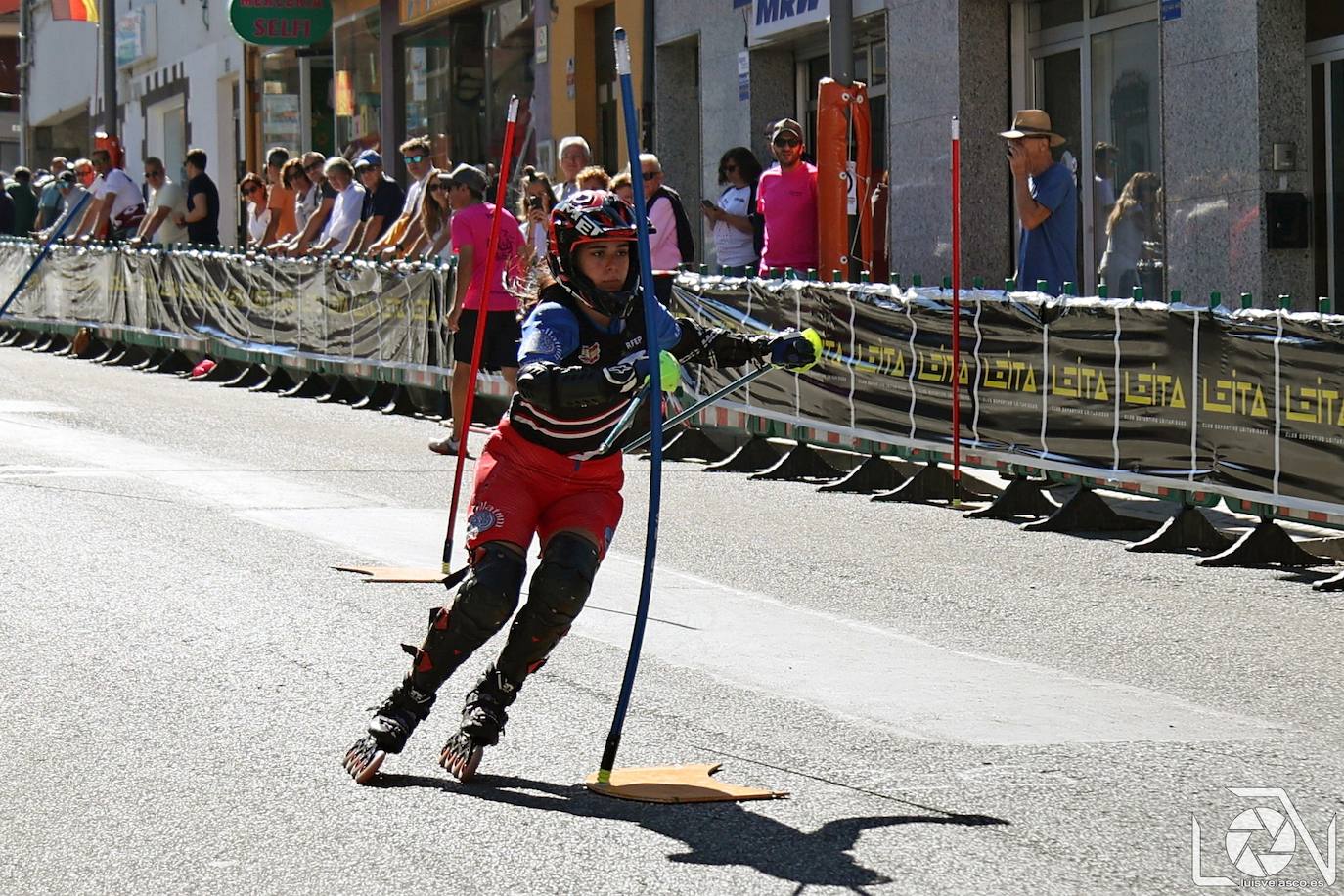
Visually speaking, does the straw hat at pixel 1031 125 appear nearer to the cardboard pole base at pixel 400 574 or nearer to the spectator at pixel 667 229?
the spectator at pixel 667 229

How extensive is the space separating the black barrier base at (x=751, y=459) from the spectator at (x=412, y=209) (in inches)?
188

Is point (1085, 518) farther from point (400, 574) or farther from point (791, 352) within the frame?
point (791, 352)

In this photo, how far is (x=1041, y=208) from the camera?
Answer: 42.3 feet

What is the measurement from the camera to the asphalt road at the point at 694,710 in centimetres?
539

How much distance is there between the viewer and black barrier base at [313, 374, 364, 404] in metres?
19.5

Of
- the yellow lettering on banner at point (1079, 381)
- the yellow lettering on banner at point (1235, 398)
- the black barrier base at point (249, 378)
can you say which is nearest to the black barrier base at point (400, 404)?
the black barrier base at point (249, 378)

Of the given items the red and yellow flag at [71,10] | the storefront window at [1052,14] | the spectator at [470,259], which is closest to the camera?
the spectator at [470,259]

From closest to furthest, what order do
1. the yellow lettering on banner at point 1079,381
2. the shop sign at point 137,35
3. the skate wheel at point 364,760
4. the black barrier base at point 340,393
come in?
the skate wheel at point 364,760 < the yellow lettering on banner at point 1079,381 < the black barrier base at point 340,393 < the shop sign at point 137,35

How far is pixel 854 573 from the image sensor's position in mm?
10219

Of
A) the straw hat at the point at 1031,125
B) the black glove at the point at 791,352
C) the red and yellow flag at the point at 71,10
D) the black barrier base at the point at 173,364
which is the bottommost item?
the black glove at the point at 791,352

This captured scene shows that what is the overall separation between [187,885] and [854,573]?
215 inches

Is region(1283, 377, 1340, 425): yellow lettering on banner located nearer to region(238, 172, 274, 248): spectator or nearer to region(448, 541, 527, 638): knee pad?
region(448, 541, 527, 638): knee pad

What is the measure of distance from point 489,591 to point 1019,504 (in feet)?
21.5

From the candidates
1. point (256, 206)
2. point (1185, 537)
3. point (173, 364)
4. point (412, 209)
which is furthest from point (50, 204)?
point (1185, 537)
